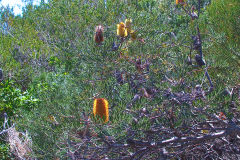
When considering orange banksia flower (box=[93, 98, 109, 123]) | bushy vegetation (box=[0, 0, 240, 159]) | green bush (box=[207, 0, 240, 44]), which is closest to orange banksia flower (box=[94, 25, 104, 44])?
bushy vegetation (box=[0, 0, 240, 159])

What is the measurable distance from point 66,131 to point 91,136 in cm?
23

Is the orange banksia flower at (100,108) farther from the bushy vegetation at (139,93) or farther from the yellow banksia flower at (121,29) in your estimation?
the yellow banksia flower at (121,29)

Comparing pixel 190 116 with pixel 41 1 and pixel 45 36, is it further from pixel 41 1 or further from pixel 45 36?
pixel 41 1

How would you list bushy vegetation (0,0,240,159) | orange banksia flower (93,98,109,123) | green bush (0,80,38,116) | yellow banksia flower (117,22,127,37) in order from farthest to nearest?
green bush (0,80,38,116) → yellow banksia flower (117,22,127,37) → bushy vegetation (0,0,240,159) → orange banksia flower (93,98,109,123)

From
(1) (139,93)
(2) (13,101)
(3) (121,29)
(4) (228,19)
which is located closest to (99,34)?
(3) (121,29)

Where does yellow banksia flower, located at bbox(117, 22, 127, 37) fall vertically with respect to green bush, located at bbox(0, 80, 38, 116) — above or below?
above

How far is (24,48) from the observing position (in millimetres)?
8711

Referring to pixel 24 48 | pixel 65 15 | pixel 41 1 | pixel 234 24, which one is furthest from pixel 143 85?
pixel 41 1

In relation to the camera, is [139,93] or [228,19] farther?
[228,19]

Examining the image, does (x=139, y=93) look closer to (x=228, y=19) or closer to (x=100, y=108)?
(x=100, y=108)

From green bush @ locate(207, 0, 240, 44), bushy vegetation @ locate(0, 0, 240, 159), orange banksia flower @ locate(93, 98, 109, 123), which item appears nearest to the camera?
orange banksia flower @ locate(93, 98, 109, 123)

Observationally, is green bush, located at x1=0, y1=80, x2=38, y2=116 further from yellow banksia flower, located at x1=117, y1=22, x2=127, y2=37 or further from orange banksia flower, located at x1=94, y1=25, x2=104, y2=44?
yellow banksia flower, located at x1=117, y1=22, x2=127, y2=37

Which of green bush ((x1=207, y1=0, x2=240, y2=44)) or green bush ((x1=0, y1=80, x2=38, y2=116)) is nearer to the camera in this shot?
green bush ((x1=207, y1=0, x2=240, y2=44))

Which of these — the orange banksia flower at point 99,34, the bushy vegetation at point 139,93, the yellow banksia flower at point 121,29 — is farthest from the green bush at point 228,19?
the orange banksia flower at point 99,34
